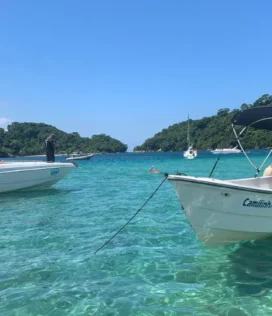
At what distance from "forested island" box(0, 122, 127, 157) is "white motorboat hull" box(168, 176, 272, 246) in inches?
3214

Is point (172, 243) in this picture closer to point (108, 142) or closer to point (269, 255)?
point (269, 255)

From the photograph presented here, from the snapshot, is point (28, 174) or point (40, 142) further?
point (40, 142)

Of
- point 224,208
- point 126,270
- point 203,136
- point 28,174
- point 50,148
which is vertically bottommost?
point 126,270

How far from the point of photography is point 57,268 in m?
6.70

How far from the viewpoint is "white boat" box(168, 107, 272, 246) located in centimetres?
662

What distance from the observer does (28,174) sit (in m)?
16.3

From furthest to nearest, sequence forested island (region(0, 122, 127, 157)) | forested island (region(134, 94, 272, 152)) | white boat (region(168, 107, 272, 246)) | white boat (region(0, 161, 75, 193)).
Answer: forested island (region(0, 122, 127, 157)) → forested island (region(134, 94, 272, 152)) → white boat (region(0, 161, 75, 193)) → white boat (region(168, 107, 272, 246))

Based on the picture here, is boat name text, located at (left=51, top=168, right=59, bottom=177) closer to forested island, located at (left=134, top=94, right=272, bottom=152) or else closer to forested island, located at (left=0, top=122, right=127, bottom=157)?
forested island, located at (left=134, top=94, right=272, bottom=152)

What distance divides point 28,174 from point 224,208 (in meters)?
11.3

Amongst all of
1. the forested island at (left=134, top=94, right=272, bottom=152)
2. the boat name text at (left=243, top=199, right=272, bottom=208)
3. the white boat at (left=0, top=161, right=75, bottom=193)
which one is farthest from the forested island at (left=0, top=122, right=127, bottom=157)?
the boat name text at (left=243, top=199, right=272, bottom=208)

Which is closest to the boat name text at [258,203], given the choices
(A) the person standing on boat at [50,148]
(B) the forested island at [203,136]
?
(A) the person standing on boat at [50,148]

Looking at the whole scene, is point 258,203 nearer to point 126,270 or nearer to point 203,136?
point 126,270

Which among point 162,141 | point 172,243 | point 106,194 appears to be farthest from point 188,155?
point 162,141

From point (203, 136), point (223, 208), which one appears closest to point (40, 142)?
point (203, 136)
